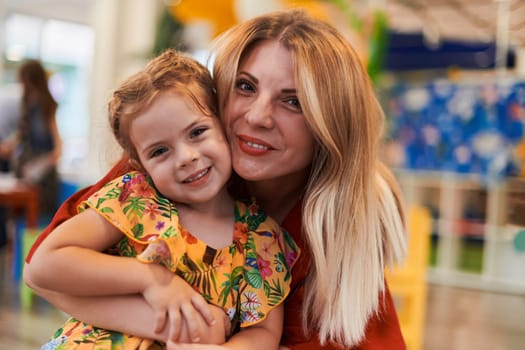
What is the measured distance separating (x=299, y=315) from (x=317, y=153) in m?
0.38

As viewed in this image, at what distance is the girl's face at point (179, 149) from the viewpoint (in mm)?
1216

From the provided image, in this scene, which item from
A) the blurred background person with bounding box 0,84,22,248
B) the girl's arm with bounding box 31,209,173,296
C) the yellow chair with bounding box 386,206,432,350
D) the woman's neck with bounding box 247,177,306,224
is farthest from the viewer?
the blurred background person with bounding box 0,84,22,248

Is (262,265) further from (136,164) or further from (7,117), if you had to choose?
(7,117)

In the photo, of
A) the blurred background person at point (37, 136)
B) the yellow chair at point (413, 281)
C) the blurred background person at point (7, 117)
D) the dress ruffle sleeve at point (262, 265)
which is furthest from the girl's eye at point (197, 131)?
the blurred background person at point (7, 117)

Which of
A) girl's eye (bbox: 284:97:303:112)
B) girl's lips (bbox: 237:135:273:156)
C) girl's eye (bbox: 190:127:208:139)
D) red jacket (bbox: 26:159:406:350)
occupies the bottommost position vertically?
red jacket (bbox: 26:159:406:350)

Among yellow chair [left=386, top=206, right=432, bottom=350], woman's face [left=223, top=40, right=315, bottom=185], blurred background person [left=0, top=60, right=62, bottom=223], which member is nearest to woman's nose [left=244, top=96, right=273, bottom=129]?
woman's face [left=223, top=40, right=315, bottom=185]

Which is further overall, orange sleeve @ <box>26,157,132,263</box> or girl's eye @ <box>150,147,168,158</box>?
orange sleeve @ <box>26,157,132,263</box>

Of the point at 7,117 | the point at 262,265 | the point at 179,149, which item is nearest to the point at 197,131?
the point at 179,149

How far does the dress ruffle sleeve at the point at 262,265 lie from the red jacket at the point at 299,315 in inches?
2.4

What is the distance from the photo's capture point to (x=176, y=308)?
3.82 ft

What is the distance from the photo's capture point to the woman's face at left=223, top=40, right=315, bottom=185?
135 cm

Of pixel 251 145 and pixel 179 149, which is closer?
pixel 179 149

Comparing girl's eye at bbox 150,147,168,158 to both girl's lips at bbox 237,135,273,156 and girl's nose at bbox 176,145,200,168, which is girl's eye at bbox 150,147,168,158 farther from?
girl's lips at bbox 237,135,273,156

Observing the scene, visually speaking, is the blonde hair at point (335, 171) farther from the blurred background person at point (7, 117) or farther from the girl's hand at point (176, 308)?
the blurred background person at point (7, 117)
